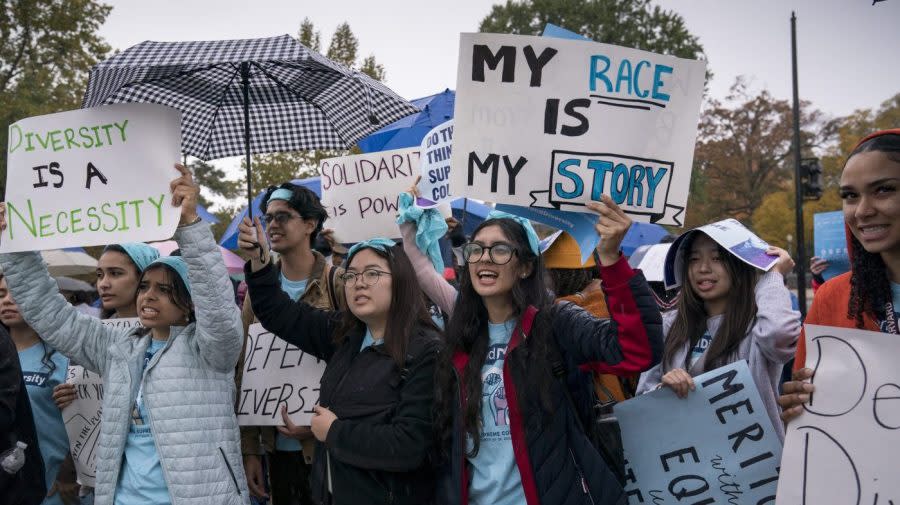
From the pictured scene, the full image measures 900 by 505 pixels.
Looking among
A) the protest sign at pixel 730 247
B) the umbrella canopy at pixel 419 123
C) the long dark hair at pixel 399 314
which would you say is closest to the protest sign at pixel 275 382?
the long dark hair at pixel 399 314

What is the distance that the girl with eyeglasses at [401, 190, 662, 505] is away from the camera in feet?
9.19

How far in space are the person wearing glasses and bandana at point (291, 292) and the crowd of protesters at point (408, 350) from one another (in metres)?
0.01

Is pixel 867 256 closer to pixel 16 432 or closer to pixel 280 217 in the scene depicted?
pixel 280 217

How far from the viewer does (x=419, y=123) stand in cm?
735

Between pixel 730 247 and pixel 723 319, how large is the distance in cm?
34

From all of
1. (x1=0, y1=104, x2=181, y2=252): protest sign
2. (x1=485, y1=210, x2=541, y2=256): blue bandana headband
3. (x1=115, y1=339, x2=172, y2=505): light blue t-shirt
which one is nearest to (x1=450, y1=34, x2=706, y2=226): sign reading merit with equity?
(x1=485, y1=210, x2=541, y2=256): blue bandana headband

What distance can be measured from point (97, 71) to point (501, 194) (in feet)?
6.80

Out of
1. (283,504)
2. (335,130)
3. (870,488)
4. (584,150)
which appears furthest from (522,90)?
(283,504)

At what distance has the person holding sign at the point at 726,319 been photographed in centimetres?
346

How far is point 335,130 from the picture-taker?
511cm

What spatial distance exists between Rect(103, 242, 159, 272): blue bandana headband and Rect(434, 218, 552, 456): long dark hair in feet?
6.15

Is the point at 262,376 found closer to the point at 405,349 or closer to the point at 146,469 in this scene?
the point at 146,469

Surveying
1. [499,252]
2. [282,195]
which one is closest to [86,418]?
[282,195]

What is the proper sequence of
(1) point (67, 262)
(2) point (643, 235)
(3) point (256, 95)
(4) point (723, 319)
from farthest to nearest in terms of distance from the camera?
1. (1) point (67, 262)
2. (2) point (643, 235)
3. (3) point (256, 95)
4. (4) point (723, 319)
